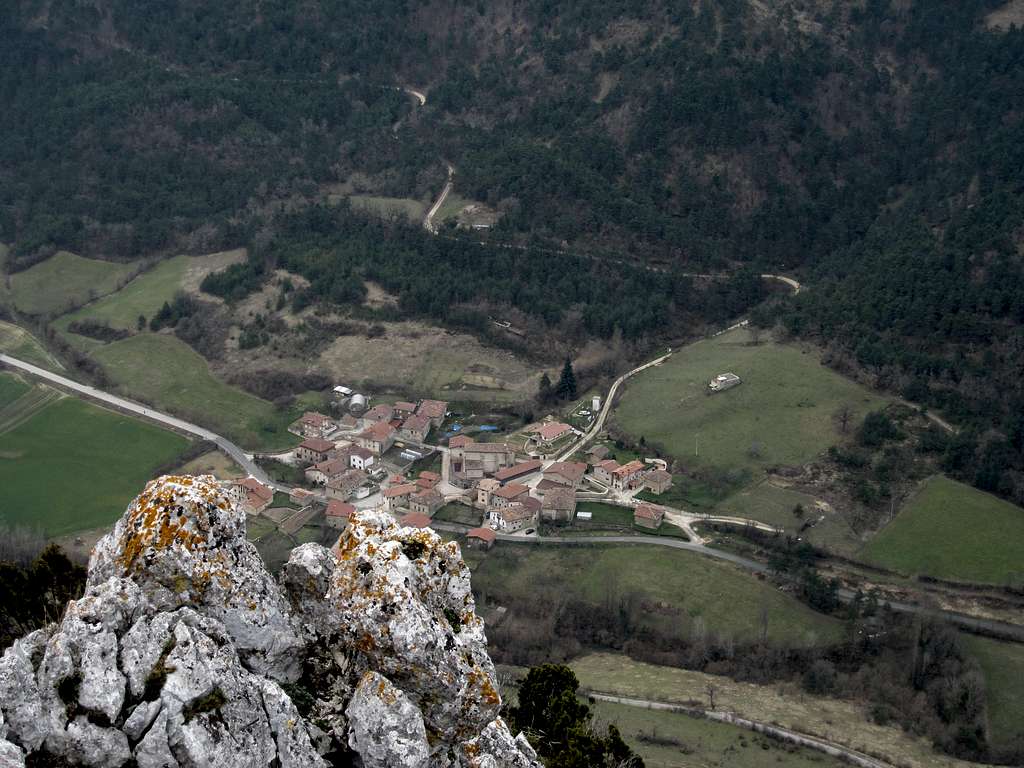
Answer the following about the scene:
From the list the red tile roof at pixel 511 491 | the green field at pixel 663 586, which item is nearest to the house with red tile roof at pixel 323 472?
the red tile roof at pixel 511 491

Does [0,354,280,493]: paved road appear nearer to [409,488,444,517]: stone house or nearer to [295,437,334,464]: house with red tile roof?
[295,437,334,464]: house with red tile roof

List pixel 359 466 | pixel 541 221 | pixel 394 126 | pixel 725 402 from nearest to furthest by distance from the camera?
pixel 359 466 → pixel 725 402 → pixel 541 221 → pixel 394 126

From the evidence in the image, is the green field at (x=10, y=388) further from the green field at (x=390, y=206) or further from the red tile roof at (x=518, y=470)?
the red tile roof at (x=518, y=470)

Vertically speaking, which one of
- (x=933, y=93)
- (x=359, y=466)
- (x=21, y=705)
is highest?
(x=21, y=705)

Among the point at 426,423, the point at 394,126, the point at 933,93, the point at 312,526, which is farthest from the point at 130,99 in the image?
the point at 933,93

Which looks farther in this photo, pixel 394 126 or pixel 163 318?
pixel 394 126

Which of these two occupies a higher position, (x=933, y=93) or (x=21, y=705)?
(x=21, y=705)

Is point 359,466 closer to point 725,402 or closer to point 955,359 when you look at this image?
point 725,402

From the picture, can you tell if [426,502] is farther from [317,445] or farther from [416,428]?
[317,445]
